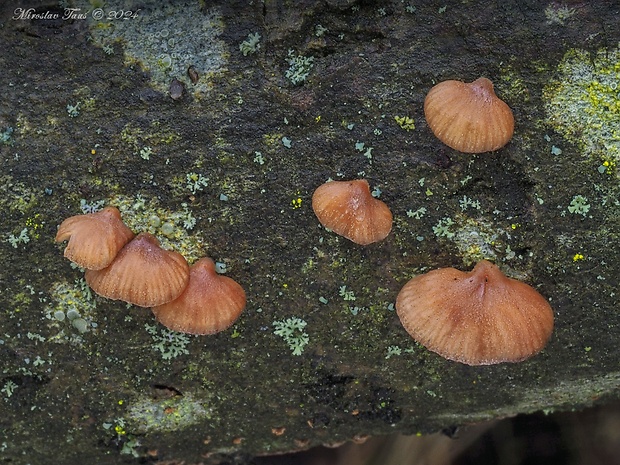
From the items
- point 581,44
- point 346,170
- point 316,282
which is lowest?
point 316,282

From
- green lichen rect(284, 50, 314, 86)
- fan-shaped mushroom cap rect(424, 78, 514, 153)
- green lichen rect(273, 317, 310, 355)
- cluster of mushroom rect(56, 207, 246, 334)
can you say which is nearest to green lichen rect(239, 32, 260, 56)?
green lichen rect(284, 50, 314, 86)

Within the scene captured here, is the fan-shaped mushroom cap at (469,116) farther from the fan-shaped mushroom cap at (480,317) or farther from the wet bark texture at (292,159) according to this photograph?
the fan-shaped mushroom cap at (480,317)

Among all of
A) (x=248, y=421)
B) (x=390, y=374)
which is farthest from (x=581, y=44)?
(x=248, y=421)

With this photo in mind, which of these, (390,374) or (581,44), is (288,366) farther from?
(581,44)

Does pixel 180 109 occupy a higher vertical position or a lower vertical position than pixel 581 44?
lower

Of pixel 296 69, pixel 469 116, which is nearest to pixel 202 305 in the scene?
pixel 296 69

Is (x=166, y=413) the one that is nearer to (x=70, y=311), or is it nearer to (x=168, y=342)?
(x=168, y=342)
